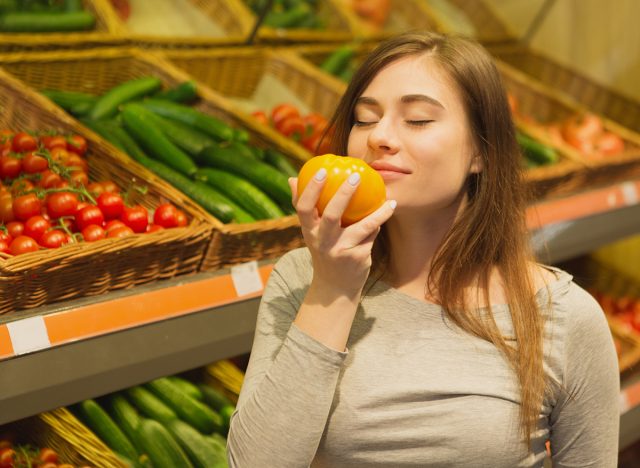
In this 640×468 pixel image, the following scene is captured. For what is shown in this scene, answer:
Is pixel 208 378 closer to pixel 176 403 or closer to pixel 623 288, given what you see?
pixel 176 403

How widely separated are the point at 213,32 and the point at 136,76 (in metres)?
0.60

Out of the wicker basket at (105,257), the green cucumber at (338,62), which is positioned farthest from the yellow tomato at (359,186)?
the green cucumber at (338,62)

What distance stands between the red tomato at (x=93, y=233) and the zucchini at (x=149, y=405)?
0.53 meters

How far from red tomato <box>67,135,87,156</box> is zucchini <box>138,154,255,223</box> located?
0.18 meters

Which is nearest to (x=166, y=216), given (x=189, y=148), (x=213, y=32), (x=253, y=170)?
(x=253, y=170)

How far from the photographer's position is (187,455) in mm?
2191

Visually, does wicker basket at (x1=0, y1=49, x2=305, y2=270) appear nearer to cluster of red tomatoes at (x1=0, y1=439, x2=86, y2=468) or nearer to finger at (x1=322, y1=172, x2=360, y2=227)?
cluster of red tomatoes at (x1=0, y1=439, x2=86, y2=468)

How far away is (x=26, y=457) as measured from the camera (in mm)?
1986

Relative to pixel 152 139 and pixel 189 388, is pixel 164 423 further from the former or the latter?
pixel 152 139

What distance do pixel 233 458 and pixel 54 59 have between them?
6.27 feet

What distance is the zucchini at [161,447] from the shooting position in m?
2.12


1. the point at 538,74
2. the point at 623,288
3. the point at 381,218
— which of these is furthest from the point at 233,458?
the point at 538,74

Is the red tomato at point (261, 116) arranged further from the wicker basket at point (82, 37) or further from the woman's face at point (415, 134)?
the woman's face at point (415, 134)

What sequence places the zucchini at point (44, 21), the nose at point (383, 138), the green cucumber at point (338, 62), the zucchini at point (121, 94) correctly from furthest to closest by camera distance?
the green cucumber at point (338, 62) < the zucchini at point (44, 21) < the zucchini at point (121, 94) < the nose at point (383, 138)
